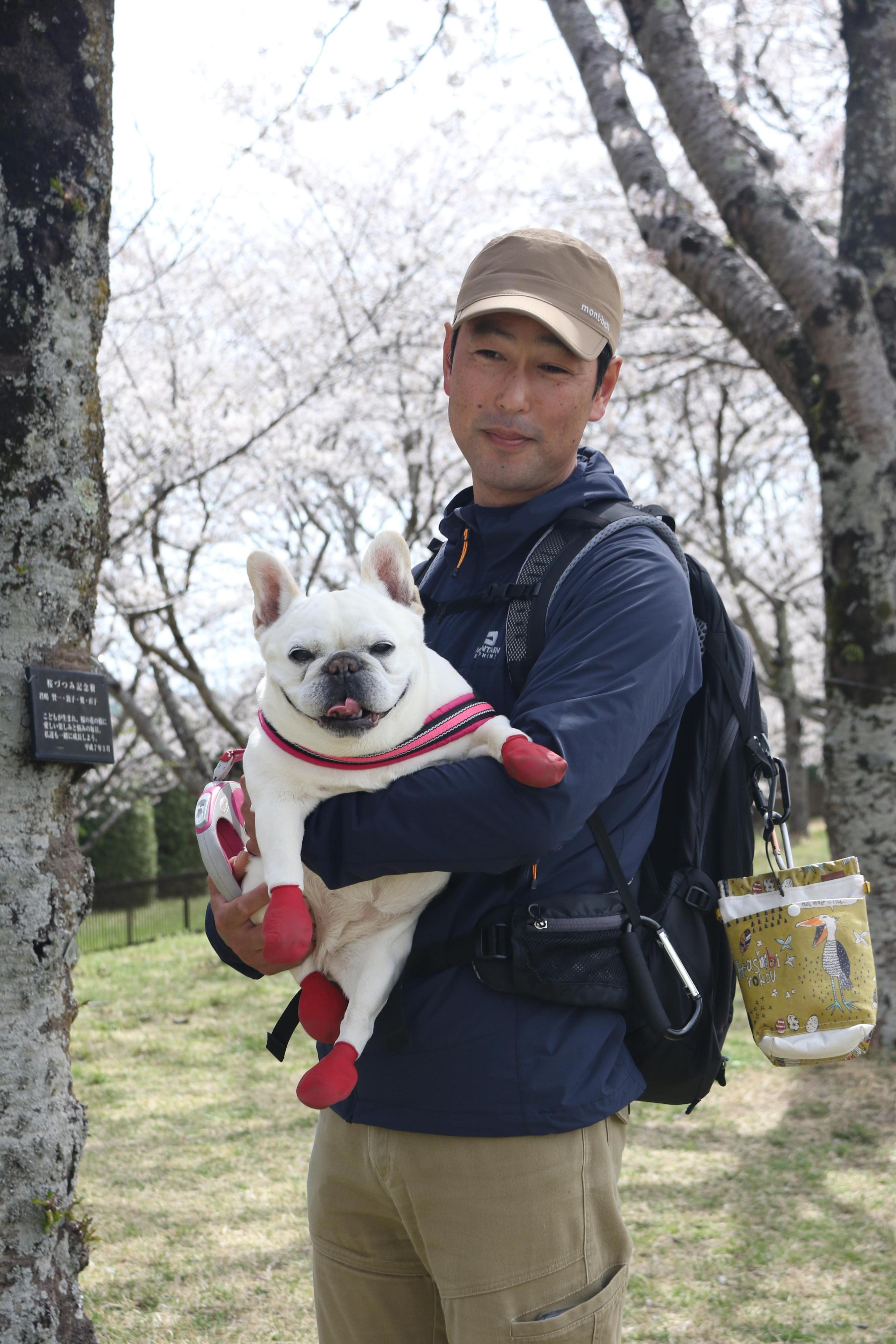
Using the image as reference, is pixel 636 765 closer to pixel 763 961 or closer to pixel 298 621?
pixel 763 961

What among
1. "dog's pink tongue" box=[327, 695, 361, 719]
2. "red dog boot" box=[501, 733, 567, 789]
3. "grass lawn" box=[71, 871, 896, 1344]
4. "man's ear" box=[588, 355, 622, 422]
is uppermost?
"man's ear" box=[588, 355, 622, 422]

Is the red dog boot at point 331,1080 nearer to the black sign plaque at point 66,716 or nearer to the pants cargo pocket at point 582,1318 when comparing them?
the pants cargo pocket at point 582,1318

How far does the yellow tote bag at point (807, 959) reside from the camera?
2.03 m

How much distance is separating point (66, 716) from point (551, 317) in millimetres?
1622

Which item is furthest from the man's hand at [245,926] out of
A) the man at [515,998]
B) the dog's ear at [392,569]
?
the dog's ear at [392,569]

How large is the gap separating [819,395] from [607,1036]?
6.05 metres

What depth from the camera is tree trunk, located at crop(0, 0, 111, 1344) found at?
256 cm

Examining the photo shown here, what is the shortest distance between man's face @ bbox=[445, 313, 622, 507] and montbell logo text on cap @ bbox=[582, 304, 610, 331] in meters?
0.07

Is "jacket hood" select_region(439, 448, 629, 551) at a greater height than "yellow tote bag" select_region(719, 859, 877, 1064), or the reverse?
"jacket hood" select_region(439, 448, 629, 551)

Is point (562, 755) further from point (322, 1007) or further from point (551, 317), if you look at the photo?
point (551, 317)

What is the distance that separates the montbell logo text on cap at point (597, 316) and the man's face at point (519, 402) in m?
0.07

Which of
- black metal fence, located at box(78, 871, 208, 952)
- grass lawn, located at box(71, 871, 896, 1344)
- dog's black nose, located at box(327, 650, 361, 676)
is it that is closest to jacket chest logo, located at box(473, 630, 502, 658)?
dog's black nose, located at box(327, 650, 361, 676)

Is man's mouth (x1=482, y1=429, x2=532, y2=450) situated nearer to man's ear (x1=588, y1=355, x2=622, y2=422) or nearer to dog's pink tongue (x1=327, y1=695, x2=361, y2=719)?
man's ear (x1=588, y1=355, x2=622, y2=422)

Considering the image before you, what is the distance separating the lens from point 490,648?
204 cm
